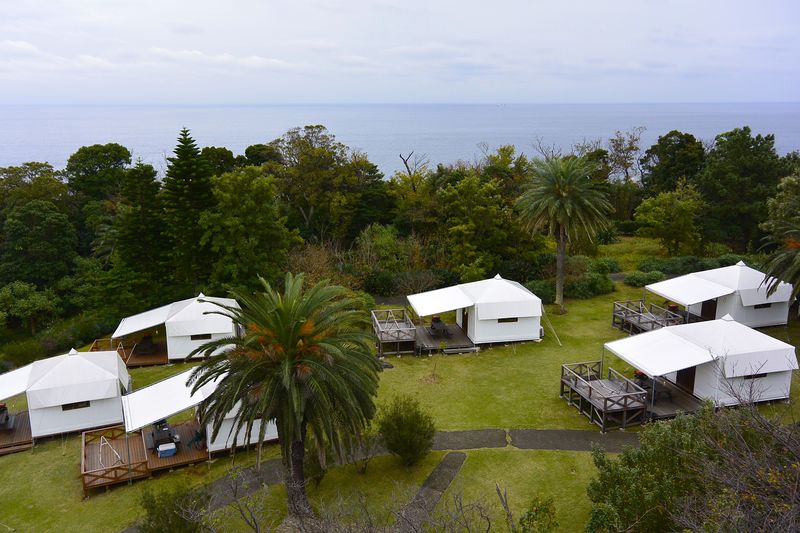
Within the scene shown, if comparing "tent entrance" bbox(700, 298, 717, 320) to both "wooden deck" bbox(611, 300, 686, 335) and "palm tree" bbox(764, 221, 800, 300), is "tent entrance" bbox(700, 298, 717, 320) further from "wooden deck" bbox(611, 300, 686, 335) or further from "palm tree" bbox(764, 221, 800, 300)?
"palm tree" bbox(764, 221, 800, 300)

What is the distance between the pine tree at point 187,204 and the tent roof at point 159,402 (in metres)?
10.4

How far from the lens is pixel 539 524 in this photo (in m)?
9.16

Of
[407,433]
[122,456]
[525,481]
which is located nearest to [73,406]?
[122,456]

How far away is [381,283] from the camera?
30062 millimetres

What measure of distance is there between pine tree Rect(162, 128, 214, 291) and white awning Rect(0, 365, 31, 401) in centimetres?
881

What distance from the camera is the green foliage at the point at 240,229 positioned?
24.6m

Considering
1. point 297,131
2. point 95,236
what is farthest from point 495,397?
point 95,236

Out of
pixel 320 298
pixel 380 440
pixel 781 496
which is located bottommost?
pixel 380 440

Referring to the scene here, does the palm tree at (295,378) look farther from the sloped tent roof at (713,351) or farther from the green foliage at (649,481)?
the sloped tent roof at (713,351)

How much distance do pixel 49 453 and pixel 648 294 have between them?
87.1ft

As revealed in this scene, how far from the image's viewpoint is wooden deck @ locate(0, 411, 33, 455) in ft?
53.8

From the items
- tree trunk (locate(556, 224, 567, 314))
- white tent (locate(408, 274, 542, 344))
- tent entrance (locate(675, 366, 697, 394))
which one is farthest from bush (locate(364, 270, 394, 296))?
tent entrance (locate(675, 366, 697, 394))

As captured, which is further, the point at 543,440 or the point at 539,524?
the point at 543,440

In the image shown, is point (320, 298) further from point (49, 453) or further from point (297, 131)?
point (297, 131)
